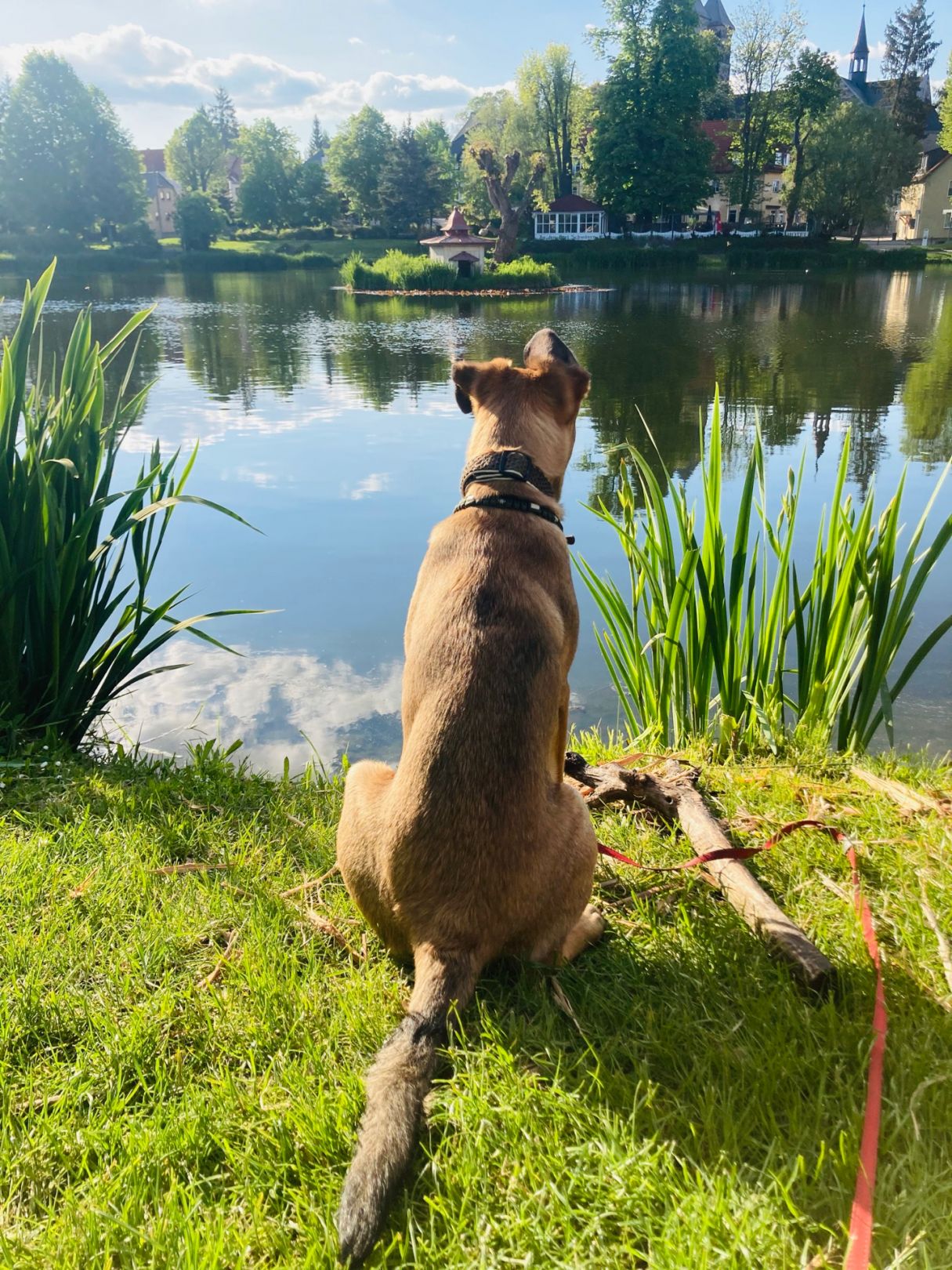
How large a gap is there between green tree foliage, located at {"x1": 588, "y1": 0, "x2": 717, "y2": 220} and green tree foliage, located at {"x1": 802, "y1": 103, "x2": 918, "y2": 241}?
7.63 meters

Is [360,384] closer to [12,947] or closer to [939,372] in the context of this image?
[939,372]

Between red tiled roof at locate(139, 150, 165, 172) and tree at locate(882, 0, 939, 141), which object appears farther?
red tiled roof at locate(139, 150, 165, 172)

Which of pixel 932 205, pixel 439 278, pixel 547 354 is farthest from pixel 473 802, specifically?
pixel 932 205

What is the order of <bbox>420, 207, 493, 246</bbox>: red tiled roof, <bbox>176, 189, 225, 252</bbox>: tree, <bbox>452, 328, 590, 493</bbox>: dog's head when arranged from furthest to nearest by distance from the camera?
<bbox>176, 189, 225, 252</bbox>: tree, <bbox>420, 207, 493, 246</bbox>: red tiled roof, <bbox>452, 328, 590, 493</bbox>: dog's head

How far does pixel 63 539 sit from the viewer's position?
4.20m

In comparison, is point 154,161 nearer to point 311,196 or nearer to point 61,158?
point 311,196

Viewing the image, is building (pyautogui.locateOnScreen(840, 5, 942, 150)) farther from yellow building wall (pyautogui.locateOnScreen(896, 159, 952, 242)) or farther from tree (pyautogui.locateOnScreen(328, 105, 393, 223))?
tree (pyautogui.locateOnScreen(328, 105, 393, 223))

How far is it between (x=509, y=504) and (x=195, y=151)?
116m

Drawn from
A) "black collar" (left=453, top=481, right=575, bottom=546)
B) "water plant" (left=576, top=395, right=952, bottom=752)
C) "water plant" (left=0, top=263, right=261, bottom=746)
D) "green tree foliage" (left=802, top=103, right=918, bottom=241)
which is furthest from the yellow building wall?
"black collar" (left=453, top=481, right=575, bottom=546)

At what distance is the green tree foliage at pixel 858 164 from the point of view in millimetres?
51719

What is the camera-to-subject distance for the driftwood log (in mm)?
2332

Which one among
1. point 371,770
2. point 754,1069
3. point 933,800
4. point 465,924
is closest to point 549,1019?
point 465,924

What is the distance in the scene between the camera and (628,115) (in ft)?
183

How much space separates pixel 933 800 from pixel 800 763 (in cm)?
63
